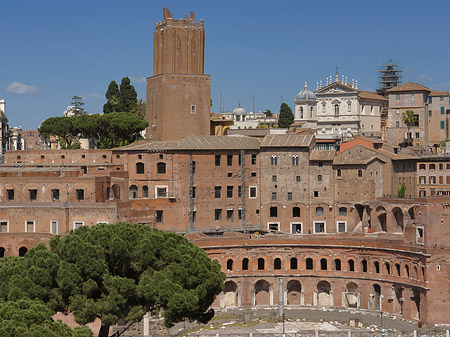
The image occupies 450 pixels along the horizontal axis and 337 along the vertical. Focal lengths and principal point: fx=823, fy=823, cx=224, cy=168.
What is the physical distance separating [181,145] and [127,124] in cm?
1233

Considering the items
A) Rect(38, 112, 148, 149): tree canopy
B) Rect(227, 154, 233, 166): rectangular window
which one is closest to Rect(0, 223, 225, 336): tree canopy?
Rect(227, 154, 233, 166): rectangular window

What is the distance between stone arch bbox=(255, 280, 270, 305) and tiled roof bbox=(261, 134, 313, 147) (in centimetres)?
1235

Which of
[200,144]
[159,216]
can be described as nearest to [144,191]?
[159,216]

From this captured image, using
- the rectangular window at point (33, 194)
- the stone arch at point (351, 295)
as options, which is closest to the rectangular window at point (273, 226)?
the stone arch at point (351, 295)

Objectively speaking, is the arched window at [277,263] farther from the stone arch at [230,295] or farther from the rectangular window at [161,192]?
the rectangular window at [161,192]

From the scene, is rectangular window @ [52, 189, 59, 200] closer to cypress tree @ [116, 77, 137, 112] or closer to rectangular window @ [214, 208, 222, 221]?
rectangular window @ [214, 208, 222, 221]

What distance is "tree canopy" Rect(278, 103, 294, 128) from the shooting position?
11094cm

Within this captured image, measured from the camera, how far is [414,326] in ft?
182

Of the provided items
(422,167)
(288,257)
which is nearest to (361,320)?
(288,257)

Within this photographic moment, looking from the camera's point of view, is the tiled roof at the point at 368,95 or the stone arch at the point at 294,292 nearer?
the stone arch at the point at 294,292

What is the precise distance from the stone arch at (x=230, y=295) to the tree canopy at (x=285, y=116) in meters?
51.2

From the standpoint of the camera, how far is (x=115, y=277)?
39.1 metres

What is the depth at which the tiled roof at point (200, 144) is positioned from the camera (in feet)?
221

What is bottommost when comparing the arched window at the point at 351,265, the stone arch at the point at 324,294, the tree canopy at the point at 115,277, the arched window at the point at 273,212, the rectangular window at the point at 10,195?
the stone arch at the point at 324,294
